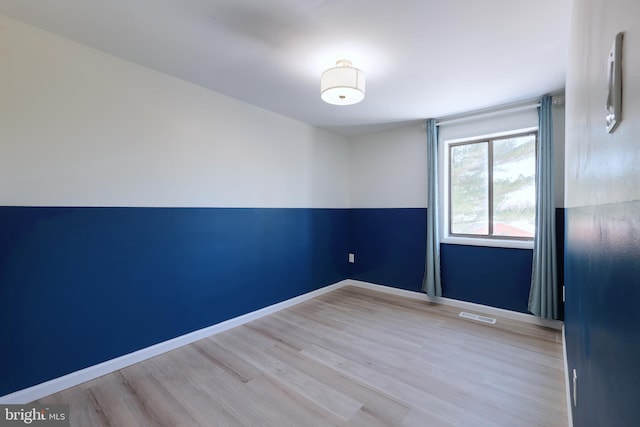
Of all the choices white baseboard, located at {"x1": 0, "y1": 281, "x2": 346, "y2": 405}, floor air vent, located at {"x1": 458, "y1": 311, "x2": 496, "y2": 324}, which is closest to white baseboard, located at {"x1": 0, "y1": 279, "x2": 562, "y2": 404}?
white baseboard, located at {"x1": 0, "y1": 281, "x2": 346, "y2": 405}

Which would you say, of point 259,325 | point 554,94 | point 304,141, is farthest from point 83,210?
point 554,94

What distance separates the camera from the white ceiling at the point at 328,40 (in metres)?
1.61

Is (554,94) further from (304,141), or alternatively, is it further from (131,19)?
(131,19)

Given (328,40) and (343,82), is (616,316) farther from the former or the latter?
(328,40)

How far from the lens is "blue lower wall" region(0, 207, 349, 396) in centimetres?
173

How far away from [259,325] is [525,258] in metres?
3.02

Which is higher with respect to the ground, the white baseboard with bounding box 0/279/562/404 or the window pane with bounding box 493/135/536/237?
the window pane with bounding box 493/135/536/237

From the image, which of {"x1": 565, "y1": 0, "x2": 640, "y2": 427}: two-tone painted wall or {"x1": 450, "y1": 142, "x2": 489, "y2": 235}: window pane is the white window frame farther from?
{"x1": 565, "y1": 0, "x2": 640, "y2": 427}: two-tone painted wall

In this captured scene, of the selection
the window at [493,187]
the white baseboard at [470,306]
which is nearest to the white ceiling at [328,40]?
the window at [493,187]

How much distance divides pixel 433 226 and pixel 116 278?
3382mm

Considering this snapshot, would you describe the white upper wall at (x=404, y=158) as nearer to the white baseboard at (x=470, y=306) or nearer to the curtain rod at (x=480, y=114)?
the curtain rod at (x=480, y=114)

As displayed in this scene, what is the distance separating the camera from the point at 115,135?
2.12m

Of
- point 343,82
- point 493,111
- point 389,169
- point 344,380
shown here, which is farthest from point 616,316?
point 389,169

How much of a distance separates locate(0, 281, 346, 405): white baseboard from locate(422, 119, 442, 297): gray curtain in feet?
6.90
